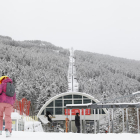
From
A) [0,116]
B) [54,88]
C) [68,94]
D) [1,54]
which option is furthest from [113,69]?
[0,116]

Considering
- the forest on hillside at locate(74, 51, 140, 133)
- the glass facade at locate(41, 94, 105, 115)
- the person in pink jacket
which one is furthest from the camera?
the glass facade at locate(41, 94, 105, 115)

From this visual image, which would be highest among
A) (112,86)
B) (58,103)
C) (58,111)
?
(112,86)

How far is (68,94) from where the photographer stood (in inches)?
1049

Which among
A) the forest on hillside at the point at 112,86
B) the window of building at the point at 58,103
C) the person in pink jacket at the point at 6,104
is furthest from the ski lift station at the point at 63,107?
the person in pink jacket at the point at 6,104

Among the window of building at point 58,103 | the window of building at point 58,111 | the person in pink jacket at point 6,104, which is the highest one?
the person in pink jacket at point 6,104

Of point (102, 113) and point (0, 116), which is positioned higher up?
point (0, 116)

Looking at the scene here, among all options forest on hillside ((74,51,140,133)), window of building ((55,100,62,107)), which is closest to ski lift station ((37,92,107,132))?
window of building ((55,100,62,107))

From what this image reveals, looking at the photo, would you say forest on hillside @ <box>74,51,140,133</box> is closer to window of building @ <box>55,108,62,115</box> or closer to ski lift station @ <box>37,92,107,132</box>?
ski lift station @ <box>37,92,107,132</box>

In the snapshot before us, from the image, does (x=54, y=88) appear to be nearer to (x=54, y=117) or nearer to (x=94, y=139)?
(x=54, y=117)

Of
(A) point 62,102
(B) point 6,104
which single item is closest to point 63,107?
(A) point 62,102

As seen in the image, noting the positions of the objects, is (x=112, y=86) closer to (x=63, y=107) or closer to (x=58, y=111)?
(x=63, y=107)

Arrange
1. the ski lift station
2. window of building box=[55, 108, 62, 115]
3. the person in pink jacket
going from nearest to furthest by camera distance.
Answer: the person in pink jacket
the ski lift station
window of building box=[55, 108, 62, 115]

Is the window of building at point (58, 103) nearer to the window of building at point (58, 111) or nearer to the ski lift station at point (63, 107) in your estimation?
the ski lift station at point (63, 107)

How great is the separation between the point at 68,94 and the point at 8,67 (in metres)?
39.5
